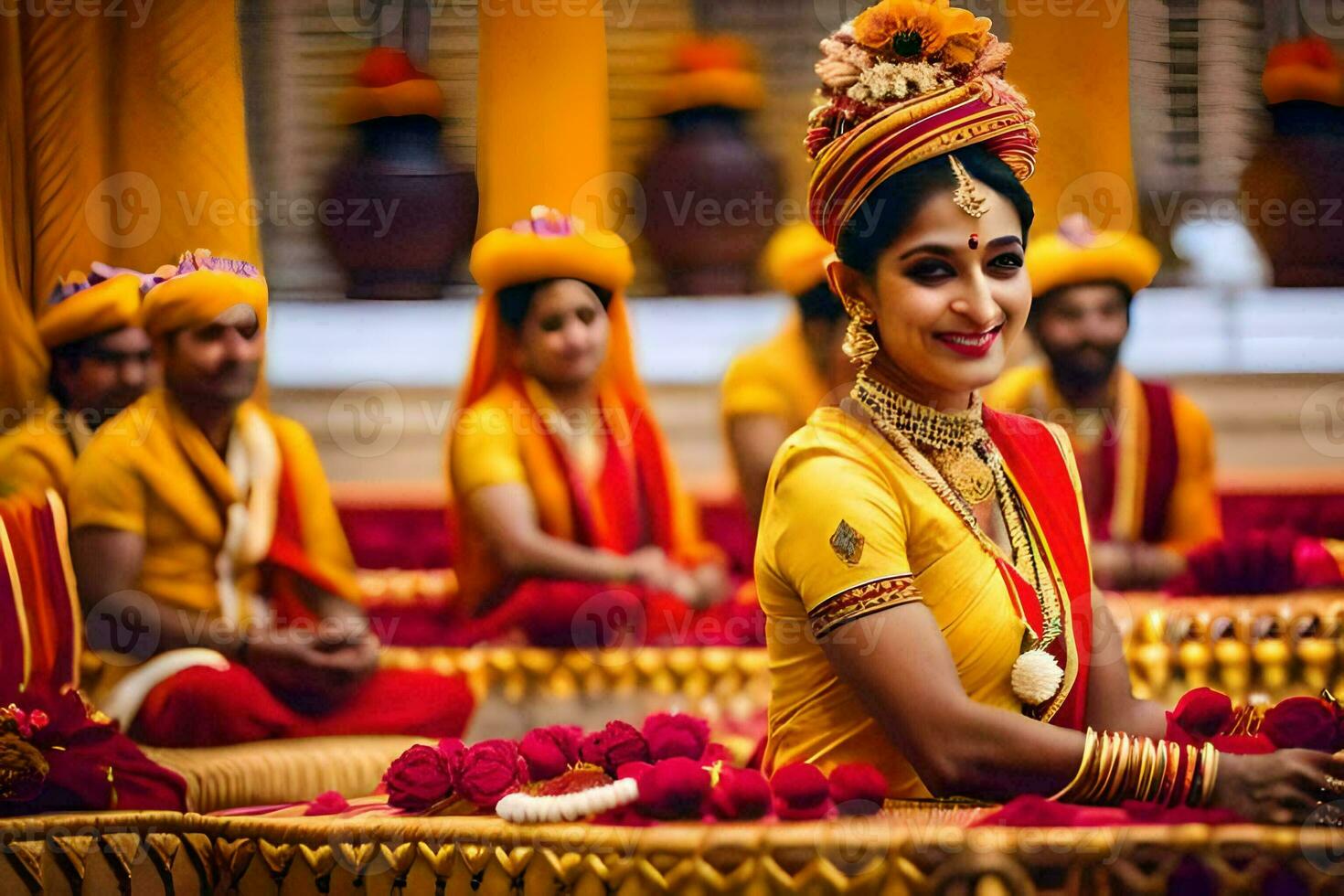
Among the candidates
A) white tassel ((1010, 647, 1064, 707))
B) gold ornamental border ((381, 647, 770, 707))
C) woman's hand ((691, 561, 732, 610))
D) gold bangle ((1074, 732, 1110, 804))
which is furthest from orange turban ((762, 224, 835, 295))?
gold bangle ((1074, 732, 1110, 804))

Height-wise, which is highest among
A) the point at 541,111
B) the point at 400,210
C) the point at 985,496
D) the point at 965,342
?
the point at 541,111

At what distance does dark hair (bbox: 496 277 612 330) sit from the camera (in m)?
4.43

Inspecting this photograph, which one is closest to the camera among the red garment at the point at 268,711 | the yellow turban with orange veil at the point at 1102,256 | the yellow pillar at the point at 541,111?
the red garment at the point at 268,711

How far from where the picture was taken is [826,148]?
2.54 metres

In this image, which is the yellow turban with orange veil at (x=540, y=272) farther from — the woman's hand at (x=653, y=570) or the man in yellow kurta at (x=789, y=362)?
the woman's hand at (x=653, y=570)

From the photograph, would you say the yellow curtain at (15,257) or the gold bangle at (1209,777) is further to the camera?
the yellow curtain at (15,257)

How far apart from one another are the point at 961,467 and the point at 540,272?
6.70 ft

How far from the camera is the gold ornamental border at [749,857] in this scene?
234 centimetres

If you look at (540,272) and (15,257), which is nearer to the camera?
(15,257)

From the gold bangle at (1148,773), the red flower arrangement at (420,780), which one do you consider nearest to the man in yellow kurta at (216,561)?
the red flower arrangement at (420,780)

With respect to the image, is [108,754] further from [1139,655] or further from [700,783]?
[1139,655]

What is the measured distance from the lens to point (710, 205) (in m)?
4.41

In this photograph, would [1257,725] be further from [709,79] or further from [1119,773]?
[709,79]

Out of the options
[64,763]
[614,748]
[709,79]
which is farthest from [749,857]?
[709,79]
